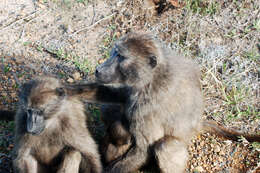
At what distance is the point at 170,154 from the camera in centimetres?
329

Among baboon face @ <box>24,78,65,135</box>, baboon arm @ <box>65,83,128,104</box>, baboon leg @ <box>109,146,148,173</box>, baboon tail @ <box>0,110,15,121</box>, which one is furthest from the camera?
baboon tail @ <box>0,110,15,121</box>

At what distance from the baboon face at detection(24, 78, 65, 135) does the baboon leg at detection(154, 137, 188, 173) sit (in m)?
1.05

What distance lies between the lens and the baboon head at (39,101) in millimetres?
3010

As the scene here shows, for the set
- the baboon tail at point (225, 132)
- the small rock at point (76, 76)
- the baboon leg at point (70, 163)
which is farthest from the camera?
the small rock at point (76, 76)

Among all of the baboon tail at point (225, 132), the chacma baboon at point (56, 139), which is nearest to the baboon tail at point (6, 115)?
the chacma baboon at point (56, 139)

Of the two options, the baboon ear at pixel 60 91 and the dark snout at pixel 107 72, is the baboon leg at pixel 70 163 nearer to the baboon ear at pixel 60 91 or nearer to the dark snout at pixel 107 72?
the baboon ear at pixel 60 91

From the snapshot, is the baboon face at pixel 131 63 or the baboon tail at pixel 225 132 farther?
the baboon tail at pixel 225 132

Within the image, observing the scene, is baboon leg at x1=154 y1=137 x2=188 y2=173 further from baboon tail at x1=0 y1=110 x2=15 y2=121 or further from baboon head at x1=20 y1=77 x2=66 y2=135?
baboon tail at x1=0 y1=110 x2=15 y2=121

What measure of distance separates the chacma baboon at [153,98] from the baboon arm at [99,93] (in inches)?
1.8

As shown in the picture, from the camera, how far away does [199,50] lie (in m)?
4.61

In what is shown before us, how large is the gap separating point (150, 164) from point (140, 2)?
2496mm

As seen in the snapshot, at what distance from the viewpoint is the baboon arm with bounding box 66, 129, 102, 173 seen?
3.32 m

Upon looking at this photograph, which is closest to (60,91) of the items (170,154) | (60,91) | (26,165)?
(60,91)

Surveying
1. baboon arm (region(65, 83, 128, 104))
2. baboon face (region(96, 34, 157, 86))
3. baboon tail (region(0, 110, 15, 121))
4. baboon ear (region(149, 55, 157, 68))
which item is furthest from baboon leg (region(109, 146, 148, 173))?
baboon tail (region(0, 110, 15, 121))
